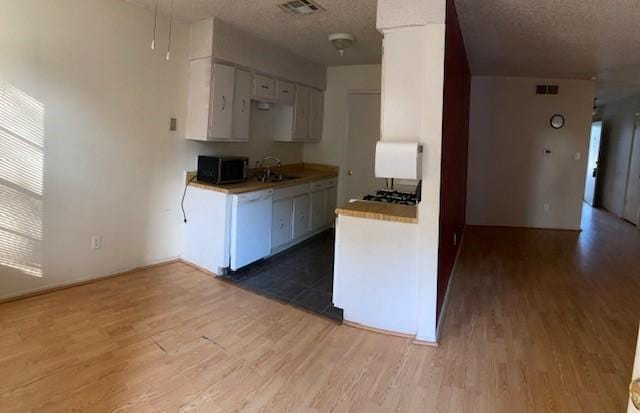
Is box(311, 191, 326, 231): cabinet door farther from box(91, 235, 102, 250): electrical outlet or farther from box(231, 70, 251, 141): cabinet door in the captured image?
box(91, 235, 102, 250): electrical outlet

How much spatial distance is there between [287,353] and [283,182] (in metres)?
2.36

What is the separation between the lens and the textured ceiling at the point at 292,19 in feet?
11.0

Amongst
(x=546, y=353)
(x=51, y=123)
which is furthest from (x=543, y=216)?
(x=51, y=123)

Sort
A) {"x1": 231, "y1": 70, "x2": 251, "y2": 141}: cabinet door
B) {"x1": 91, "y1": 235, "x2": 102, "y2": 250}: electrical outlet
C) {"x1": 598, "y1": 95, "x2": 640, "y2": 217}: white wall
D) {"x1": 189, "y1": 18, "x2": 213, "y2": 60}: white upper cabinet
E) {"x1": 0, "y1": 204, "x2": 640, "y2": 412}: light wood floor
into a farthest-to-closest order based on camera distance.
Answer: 1. {"x1": 598, "y1": 95, "x2": 640, "y2": 217}: white wall
2. {"x1": 231, "y1": 70, "x2": 251, "y2": 141}: cabinet door
3. {"x1": 189, "y1": 18, "x2": 213, "y2": 60}: white upper cabinet
4. {"x1": 91, "y1": 235, "x2": 102, "y2": 250}: electrical outlet
5. {"x1": 0, "y1": 204, "x2": 640, "y2": 412}: light wood floor

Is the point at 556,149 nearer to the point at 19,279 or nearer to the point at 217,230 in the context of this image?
the point at 217,230

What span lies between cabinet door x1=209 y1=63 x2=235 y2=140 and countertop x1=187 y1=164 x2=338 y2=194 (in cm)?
50

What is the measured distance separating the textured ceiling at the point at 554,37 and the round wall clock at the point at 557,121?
624 millimetres

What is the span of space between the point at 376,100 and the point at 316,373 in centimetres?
427

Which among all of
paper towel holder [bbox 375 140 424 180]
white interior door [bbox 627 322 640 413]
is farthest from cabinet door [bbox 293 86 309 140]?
white interior door [bbox 627 322 640 413]

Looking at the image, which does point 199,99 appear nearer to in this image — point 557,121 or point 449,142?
point 449,142

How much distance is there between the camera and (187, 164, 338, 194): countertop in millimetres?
3811

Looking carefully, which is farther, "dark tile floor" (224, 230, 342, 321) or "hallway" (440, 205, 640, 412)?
"dark tile floor" (224, 230, 342, 321)

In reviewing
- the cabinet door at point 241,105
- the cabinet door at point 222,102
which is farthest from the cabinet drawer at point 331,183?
the cabinet door at point 222,102

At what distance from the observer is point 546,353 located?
258cm
